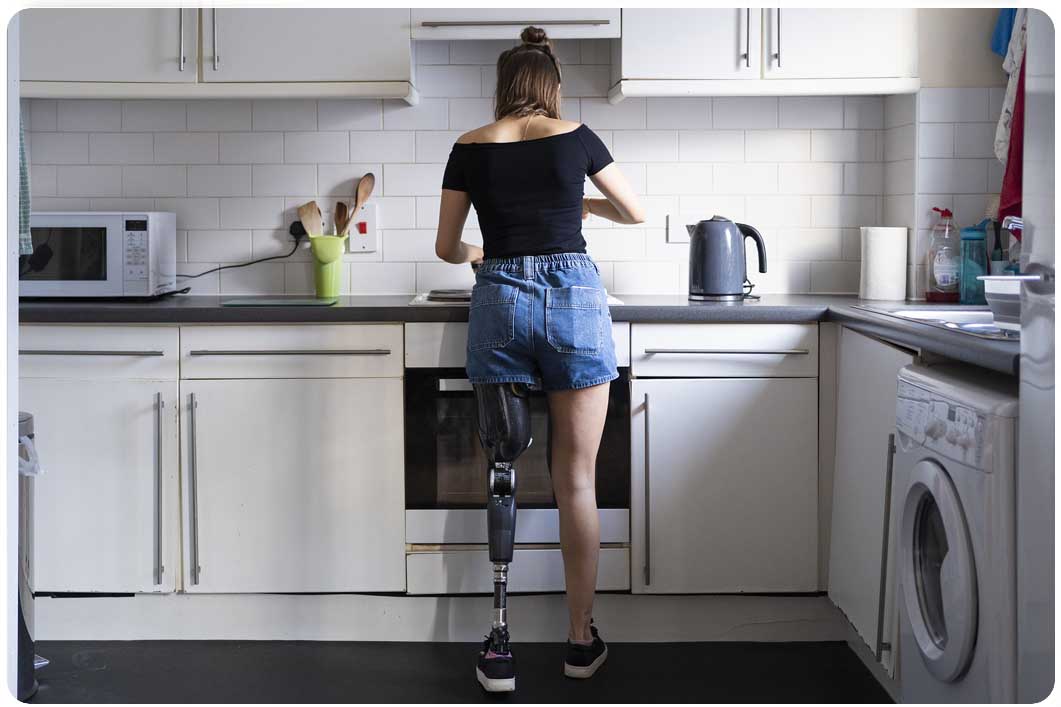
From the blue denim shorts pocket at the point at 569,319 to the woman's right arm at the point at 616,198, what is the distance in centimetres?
27

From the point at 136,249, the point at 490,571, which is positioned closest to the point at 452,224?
the point at 490,571

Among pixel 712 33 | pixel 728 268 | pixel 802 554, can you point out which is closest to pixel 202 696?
pixel 802 554

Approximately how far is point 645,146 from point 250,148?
1.24 meters

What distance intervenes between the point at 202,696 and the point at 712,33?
2223 millimetres

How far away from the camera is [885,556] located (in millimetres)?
2342

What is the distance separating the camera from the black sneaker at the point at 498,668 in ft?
8.48

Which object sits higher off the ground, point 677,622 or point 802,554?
point 802,554

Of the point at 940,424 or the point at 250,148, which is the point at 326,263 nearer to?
the point at 250,148

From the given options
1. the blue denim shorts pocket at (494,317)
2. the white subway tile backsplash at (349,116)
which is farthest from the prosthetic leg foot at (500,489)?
the white subway tile backsplash at (349,116)

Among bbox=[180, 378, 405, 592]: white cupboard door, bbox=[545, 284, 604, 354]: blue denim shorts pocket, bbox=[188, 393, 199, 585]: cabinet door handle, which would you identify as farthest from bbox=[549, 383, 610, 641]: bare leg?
bbox=[188, 393, 199, 585]: cabinet door handle

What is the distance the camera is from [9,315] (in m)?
1.51

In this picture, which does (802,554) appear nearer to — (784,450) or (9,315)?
(784,450)

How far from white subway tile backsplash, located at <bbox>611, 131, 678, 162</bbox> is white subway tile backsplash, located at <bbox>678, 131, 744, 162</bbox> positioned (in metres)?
0.03

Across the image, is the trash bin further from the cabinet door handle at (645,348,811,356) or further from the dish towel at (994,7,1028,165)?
the dish towel at (994,7,1028,165)
